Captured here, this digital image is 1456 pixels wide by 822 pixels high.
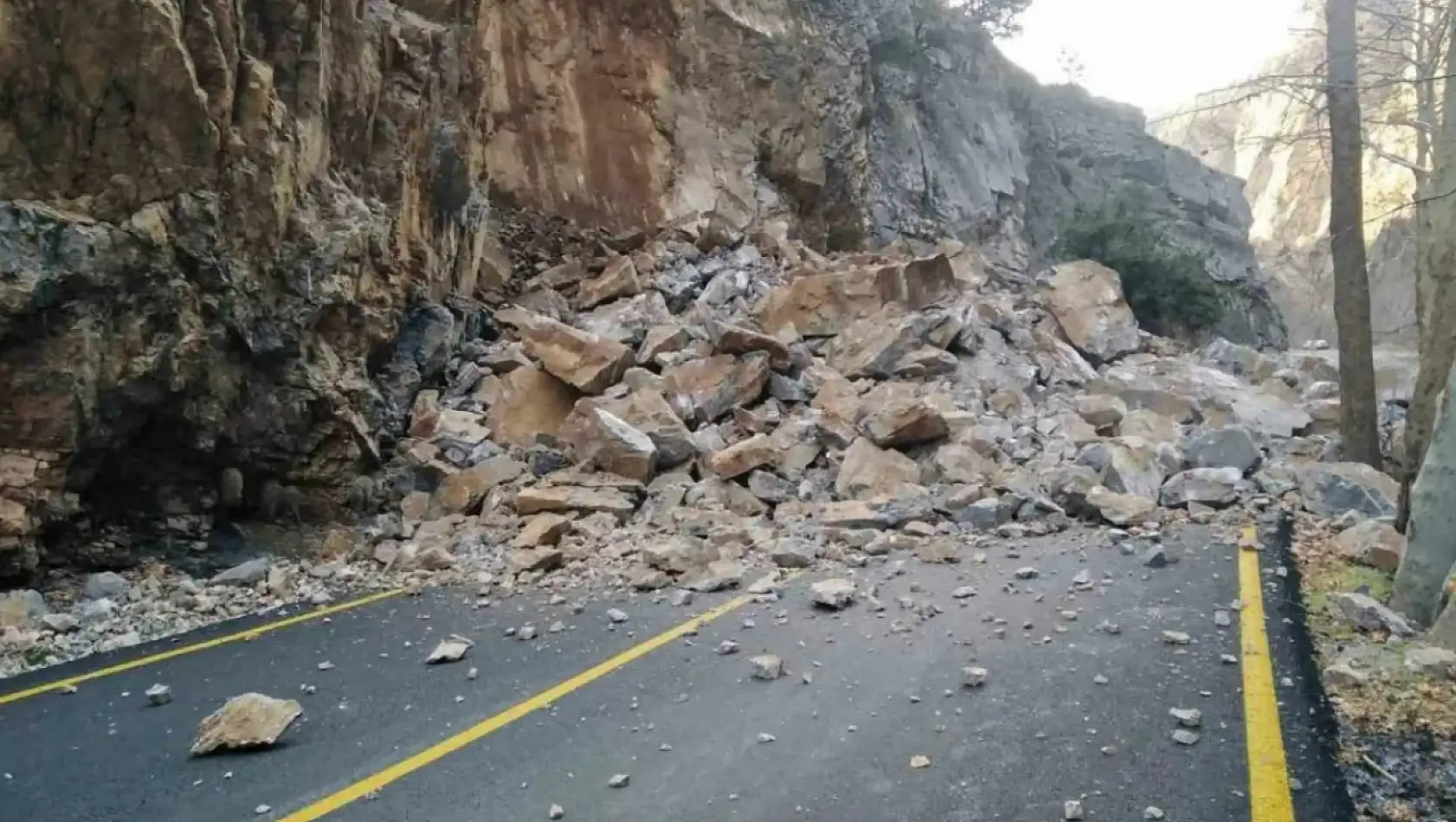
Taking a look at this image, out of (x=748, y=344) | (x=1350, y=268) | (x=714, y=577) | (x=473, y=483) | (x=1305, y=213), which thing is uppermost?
(x=1305, y=213)

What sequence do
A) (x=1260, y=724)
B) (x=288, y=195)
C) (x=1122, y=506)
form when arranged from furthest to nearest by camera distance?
(x=288, y=195) → (x=1122, y=506) → (x=1260, y=724)

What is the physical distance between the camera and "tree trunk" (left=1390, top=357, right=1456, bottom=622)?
5.39 m

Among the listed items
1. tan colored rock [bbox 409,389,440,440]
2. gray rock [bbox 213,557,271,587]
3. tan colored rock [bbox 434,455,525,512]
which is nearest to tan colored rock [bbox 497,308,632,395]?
tan colored rock [bbox 409,389,440,440]

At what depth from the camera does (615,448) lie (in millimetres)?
10797

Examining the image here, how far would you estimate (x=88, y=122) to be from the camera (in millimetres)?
7820

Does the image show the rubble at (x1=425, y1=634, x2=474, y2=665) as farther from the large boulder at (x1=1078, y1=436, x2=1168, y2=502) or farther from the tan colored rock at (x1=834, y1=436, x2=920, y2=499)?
the large boulder at (x1=1078, y1=436, x2=1168, y2=502)

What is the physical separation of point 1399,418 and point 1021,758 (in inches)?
480

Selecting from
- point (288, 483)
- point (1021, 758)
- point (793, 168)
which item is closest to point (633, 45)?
point (793, 168)

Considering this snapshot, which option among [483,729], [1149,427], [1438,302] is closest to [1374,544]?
[1438,302]

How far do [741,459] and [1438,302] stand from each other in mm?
6350

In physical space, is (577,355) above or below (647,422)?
above

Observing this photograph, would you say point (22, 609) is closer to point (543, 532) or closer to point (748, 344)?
point (543, 532)

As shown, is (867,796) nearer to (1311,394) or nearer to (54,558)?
(54,558)

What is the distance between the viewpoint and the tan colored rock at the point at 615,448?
35.1 feet
